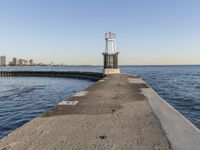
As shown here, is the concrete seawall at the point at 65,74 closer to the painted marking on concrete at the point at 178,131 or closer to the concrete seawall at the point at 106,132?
the concrete seawall at the point at 106,132

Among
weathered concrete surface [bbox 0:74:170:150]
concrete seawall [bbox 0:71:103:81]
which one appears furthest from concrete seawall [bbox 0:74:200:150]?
concrete seawall [bbox 0:71:103:81]

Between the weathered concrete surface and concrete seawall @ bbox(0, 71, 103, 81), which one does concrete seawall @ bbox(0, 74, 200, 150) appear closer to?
the weathered concrete surface

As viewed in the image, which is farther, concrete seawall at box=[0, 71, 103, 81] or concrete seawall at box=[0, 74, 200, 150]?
concrete seawall at box=[0, 71, 103, 81]

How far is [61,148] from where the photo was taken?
4250mm

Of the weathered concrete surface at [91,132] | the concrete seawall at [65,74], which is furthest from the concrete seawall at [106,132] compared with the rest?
the concrete seawall at [65,74]

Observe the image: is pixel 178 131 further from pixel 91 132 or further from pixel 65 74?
pixel 65 74

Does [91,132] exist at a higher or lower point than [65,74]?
higher

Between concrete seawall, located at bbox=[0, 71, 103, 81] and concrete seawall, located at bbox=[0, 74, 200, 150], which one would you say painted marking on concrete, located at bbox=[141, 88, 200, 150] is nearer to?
concrete seawall, located at bbox=[0, 74, 200, 150]

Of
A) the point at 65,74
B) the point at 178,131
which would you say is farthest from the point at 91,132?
the point at 65,74

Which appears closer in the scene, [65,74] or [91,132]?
[91,132]

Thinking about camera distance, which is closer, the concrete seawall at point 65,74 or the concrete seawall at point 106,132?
the concrete seawall at point 106,132

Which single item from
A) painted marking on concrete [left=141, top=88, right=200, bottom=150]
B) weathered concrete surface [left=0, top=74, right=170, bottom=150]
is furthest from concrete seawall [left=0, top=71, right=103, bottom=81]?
painted marking on concrete [left=141, top=88, right=200, bottom=150]

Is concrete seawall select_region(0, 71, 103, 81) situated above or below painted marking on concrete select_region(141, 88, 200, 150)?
below

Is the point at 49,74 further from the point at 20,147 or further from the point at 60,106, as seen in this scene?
the point at 20,147
